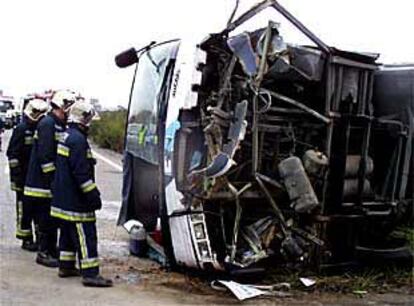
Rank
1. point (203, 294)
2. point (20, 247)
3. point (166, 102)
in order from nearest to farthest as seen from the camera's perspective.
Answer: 1. point (203, 294)
2. point (166, 102)
3. point (20, 247)

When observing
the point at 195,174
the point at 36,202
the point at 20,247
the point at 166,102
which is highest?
the point at 166,102

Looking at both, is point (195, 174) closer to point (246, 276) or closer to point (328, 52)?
point (246, 276)

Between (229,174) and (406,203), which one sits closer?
(229,174)

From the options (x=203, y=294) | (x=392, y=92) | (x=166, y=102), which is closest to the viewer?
(x=203, y=294)

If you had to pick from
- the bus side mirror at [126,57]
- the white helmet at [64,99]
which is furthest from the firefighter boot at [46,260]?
the bus side mirror at [126,57]

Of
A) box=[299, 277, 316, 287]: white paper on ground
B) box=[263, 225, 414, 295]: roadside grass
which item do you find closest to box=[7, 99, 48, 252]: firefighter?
box=[263, 225, 414, 295]: roadside grass

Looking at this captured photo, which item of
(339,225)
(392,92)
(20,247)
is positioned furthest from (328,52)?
(20,247)

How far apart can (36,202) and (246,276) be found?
242 centimetres

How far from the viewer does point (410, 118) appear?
7430 mm

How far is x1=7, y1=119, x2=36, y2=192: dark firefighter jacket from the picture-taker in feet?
27.9

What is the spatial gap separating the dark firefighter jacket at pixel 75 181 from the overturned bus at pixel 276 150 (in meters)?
0.61

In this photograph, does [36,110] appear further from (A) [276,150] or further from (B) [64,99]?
(A) [276,150]

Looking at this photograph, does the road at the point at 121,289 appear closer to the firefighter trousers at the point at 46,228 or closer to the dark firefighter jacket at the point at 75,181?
the firefighter trousers at the point at 46,228

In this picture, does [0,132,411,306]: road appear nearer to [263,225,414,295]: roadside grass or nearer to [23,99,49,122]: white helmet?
[263,225,414,295]: roadside grass
